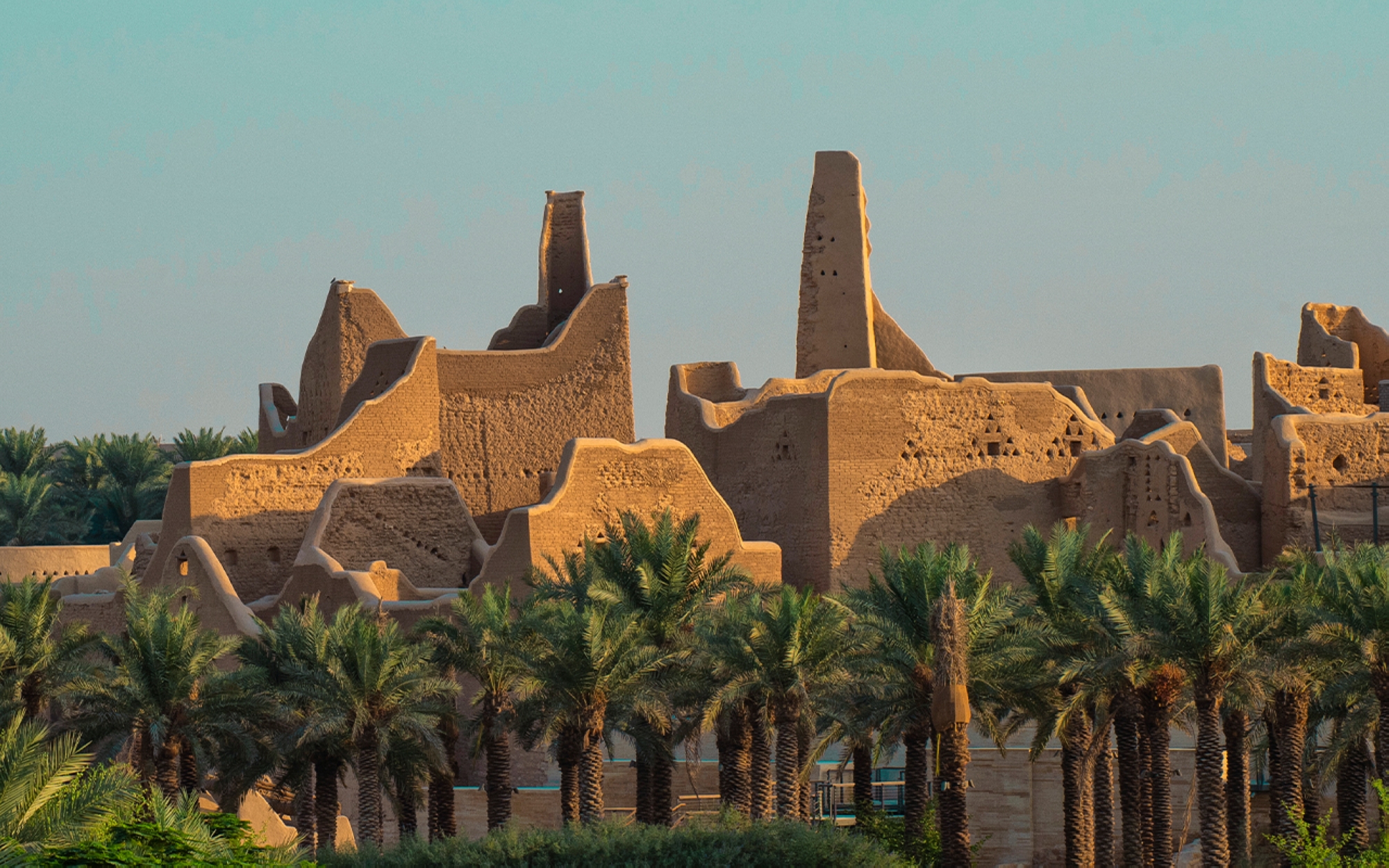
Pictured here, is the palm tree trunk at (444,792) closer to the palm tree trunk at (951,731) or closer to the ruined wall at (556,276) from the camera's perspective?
the palm tree trunk at (951,731)

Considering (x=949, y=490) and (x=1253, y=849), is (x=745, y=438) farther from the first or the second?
(x=1253, y=849)

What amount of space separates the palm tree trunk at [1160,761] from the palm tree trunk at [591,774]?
6060 mm

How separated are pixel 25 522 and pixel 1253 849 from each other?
37051 millimetres

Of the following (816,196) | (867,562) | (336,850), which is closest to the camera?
(336,850)

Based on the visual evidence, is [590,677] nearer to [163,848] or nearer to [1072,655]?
[1072,655]

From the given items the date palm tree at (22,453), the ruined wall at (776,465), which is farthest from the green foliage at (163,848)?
the date palm tree at (22,453)

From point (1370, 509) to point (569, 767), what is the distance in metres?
14.0

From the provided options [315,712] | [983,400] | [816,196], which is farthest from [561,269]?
[315,712]

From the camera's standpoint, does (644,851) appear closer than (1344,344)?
Yes

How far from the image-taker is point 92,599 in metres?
34.7

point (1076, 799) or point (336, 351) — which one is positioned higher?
point (336, 351)

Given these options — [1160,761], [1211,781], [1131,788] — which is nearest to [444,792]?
[1131,788]

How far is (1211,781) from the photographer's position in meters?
24.3

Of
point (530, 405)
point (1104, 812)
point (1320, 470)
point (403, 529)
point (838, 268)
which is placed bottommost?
point (1104, 812)
